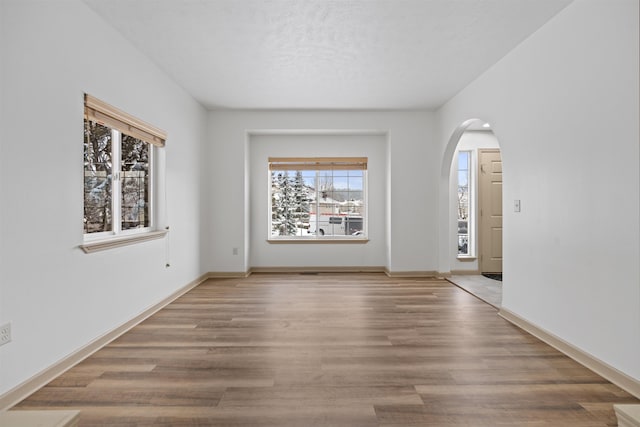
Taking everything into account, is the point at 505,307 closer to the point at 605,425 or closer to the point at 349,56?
the point at 605,425

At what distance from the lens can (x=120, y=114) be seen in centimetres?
305

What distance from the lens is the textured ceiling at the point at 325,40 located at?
2709mm

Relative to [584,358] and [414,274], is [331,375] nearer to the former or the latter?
[584,358]

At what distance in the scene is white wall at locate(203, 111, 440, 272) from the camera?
559cm

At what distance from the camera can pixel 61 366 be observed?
2.37 meters

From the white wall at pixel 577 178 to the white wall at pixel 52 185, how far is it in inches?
147

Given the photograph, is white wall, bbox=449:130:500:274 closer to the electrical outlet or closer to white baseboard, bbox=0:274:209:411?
white baseboard, bbox=0:274:209:411

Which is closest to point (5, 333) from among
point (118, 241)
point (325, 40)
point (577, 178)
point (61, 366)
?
point (61, 366)

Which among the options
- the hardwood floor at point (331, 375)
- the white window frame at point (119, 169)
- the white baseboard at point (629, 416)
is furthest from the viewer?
the white window frame at point (119, 169)

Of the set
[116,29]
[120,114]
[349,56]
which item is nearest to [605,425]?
[349,56]

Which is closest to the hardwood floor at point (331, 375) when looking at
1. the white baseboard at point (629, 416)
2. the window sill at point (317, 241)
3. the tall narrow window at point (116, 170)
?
the white baseboard at point (629, 416)

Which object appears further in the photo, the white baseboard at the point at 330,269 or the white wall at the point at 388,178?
the white baseboard at the point at 330,269

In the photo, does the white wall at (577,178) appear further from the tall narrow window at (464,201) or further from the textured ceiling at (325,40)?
the tall narrow window at (464,201)

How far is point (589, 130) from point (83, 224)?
12.7 ft
